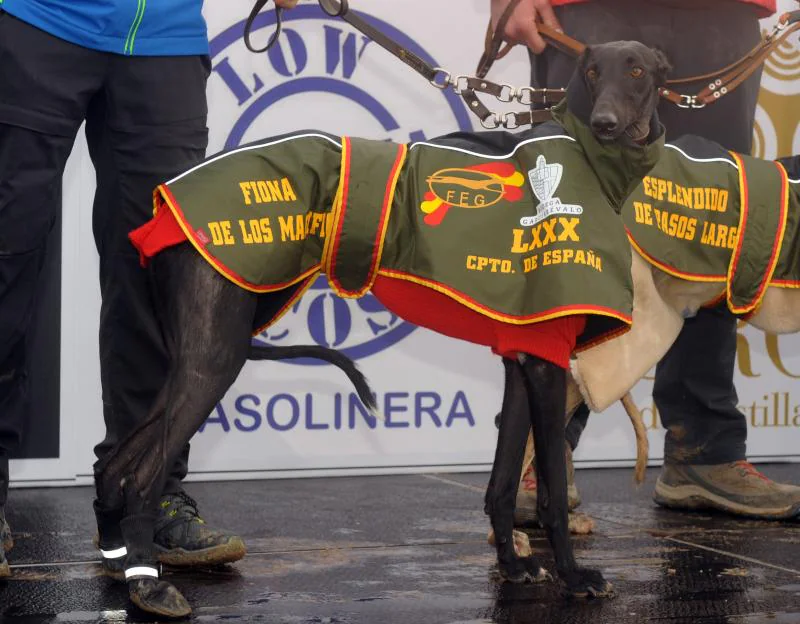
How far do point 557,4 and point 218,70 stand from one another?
1242mm

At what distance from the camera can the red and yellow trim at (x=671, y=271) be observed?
3.08m

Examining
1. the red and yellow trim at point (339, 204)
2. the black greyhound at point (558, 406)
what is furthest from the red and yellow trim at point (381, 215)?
the black greyhound at point (558, 406)

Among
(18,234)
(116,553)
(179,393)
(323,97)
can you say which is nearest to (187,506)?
(116,553)

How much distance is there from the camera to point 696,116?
11.7 feet

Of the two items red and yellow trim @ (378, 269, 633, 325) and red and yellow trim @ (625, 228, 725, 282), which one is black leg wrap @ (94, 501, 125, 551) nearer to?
red and yellow trim @ (378, 269, 633, 325)

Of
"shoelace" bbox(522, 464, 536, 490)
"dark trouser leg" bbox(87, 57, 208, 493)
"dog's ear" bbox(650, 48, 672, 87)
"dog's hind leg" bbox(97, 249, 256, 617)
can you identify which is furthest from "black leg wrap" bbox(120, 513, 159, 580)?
"dog's ear" bbox(650, 48, 672, 87)

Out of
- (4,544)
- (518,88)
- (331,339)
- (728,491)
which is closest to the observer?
(4,544)

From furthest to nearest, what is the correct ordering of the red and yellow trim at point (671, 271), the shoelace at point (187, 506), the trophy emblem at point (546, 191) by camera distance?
the red and yellow trim at point (671, 271)
the shoelace at point (187, 506)
the trophy emblem at point (546, 191)

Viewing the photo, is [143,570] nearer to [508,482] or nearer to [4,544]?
[4,544]

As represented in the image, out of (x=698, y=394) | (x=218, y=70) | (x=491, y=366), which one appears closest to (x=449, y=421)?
(x=491, y=366)

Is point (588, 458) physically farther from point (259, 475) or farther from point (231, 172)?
point (231, 172)

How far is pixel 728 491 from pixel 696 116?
1.13 metres

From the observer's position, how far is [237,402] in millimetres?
4121

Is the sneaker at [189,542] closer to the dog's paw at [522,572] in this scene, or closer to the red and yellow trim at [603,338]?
the dog's paw at [522,572]
